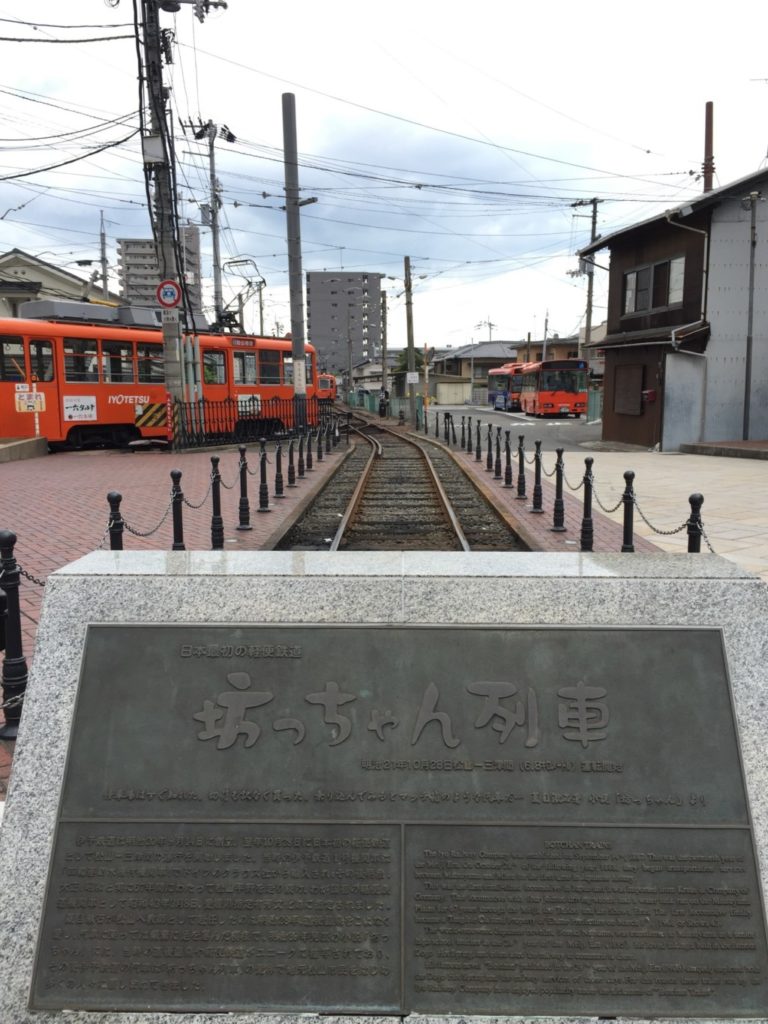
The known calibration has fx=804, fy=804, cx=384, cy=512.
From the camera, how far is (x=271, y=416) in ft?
82.3

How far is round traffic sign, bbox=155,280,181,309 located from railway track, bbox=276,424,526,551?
532cm

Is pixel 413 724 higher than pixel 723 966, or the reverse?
pixel 413 724

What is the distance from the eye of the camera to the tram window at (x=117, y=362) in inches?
818

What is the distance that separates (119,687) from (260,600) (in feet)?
1.93

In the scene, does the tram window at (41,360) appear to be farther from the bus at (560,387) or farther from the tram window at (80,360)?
the bus at (560,387)

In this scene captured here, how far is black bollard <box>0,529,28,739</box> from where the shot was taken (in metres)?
4.16

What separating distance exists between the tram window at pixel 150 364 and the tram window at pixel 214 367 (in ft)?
5.87

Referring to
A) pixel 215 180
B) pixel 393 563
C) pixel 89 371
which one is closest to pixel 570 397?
pixel 215 180

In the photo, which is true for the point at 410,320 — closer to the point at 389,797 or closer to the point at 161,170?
the point at 161,170

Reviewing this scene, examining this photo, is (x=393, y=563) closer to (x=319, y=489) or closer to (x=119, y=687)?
(x=119, y=687)

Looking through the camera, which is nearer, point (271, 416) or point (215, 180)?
point (271, 416)

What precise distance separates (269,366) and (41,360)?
8.79 m

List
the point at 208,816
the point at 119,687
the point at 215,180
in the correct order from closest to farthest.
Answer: the point at 208,816
the point at 119,687
the point at 215,180

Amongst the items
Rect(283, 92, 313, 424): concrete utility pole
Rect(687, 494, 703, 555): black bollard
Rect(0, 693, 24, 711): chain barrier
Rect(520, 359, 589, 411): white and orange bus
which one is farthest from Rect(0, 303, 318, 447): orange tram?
Rect(520, 359, 589, 411): white and orange bus
